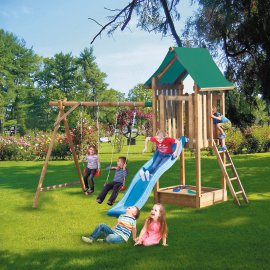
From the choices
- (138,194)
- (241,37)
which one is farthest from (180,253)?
(241,37)

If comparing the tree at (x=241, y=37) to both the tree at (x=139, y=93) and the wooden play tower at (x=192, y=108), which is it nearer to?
the wooden play tower at (x=192, y=108)

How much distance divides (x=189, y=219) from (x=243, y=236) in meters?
1.53

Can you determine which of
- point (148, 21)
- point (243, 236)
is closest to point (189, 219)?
point (243, 236)

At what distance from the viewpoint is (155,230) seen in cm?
709

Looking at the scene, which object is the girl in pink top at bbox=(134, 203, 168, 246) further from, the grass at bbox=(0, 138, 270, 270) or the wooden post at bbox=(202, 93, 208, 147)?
the wooden post at bbox=(202, 93, 208, 147)

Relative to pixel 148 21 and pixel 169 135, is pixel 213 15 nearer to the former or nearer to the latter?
pixel 148 21

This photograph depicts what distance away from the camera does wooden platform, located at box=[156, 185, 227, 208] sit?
32.2ft

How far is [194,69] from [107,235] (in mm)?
4396

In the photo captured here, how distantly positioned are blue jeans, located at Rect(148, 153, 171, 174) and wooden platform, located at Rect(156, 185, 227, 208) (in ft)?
2.57

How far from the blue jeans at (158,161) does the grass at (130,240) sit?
3.00 feet

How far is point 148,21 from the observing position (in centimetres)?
1877

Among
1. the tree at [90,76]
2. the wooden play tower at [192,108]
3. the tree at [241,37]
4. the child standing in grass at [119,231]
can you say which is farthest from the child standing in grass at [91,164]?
the tree at [90,76]

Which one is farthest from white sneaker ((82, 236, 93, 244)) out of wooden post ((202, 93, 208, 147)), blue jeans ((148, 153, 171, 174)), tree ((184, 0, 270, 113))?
tree ((184, 0, 270, 113))

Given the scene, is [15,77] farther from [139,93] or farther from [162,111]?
[162,111]
